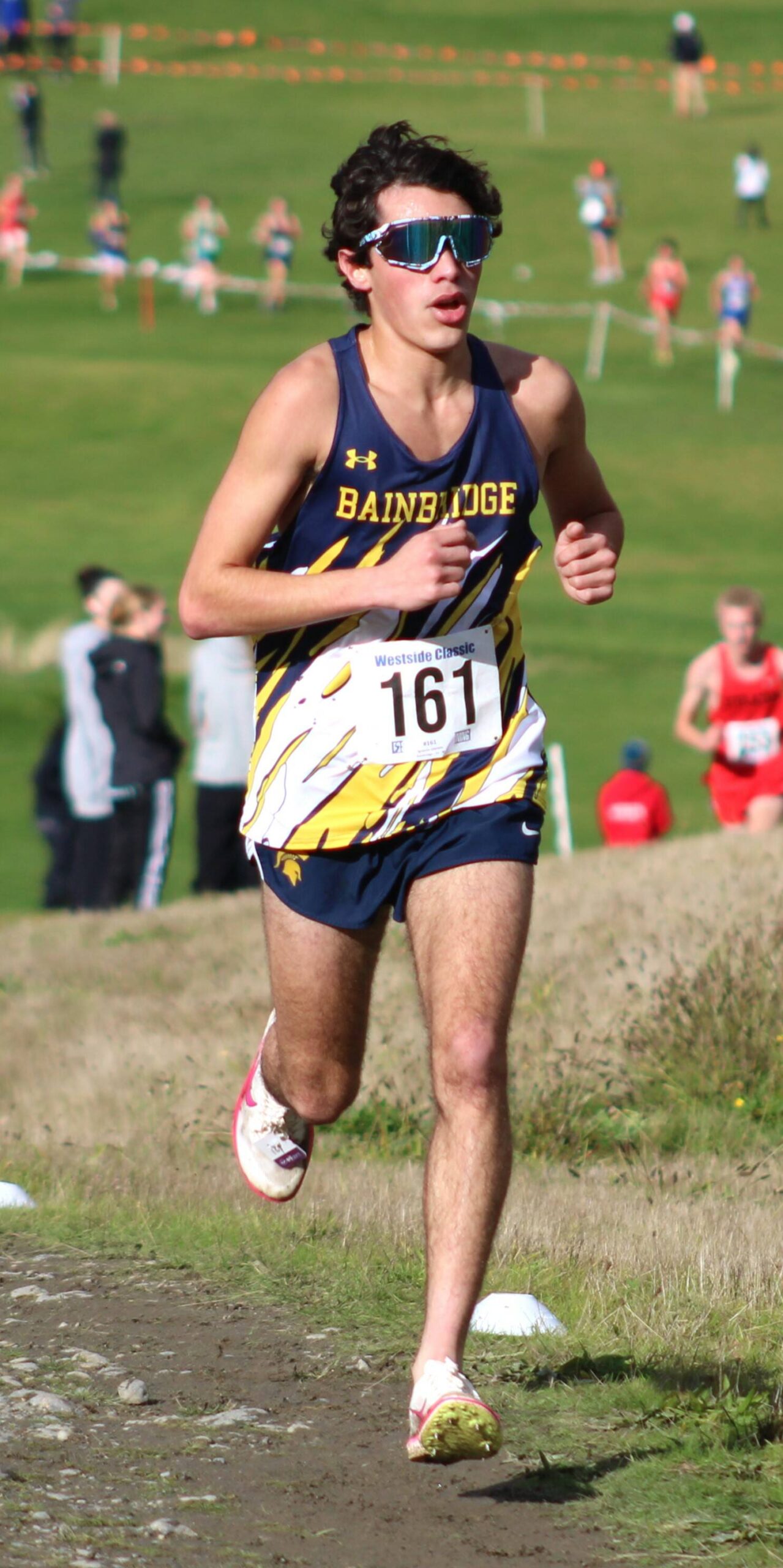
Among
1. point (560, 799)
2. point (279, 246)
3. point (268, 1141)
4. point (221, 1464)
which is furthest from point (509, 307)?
point (221, 1464)

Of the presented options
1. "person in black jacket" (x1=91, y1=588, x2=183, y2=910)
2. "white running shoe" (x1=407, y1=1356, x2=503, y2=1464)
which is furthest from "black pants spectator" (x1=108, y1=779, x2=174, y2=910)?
"white running shoe" (x1=407, y1=1356, x2=503, y2=1464)

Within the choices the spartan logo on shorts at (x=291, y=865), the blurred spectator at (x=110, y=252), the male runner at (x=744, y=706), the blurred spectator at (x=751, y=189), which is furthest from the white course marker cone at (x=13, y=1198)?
the blurred spectator at (x=751, y=189)

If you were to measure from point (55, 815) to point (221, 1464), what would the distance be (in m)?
9.84

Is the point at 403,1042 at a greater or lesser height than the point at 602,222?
lesser

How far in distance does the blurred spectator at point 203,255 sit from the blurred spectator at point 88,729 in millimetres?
27655

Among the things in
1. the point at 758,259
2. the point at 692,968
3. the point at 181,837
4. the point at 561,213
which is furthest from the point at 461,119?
the point at 692,968

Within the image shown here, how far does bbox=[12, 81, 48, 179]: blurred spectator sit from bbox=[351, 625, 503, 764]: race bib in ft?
153

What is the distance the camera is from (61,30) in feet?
194

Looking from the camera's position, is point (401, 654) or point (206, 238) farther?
point (206, 238)

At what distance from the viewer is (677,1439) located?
4531 mm

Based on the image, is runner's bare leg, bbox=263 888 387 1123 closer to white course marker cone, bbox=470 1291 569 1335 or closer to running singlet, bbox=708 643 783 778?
white course marker cone, bbox=470 1291 569 1335

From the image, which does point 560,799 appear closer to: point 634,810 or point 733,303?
point 634,810

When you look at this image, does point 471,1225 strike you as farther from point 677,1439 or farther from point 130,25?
point 130,25

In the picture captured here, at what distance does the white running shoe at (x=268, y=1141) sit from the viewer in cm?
564
